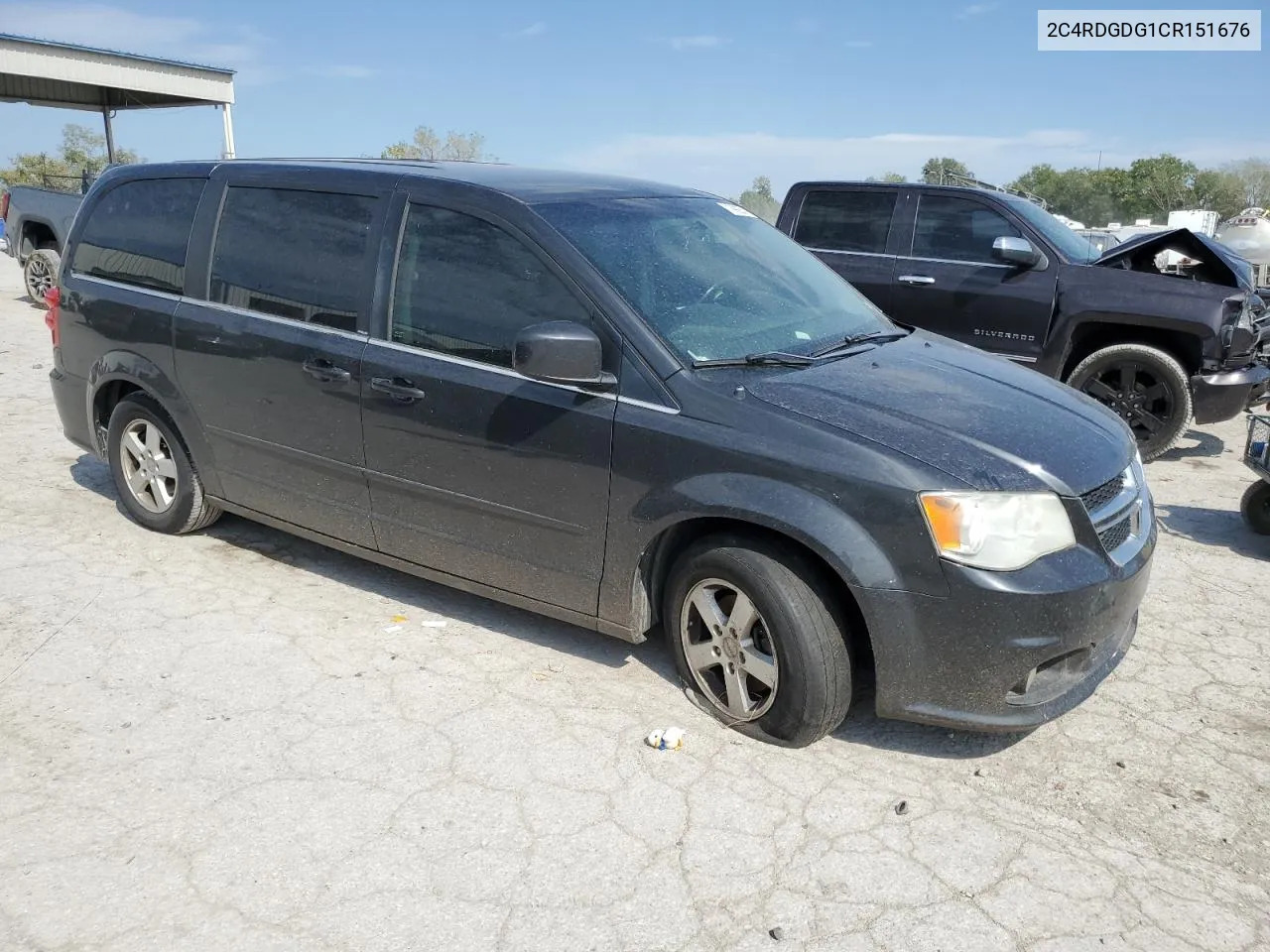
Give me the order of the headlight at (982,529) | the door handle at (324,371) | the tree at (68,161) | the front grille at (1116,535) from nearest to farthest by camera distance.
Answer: the headlight at (982,529) < the front grille at (1116,535) < the door handle at (324,371) < the tree at (68,161)

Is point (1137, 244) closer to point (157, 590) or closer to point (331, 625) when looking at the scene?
point (331, 625)

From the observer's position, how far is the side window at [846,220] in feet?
27.3

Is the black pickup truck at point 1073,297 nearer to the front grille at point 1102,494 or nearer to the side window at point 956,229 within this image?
the side window at point 956,229

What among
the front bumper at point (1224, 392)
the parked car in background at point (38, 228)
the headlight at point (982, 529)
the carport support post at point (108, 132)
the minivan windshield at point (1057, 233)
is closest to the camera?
the headlight at point (982, 529)

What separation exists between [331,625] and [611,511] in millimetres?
1519

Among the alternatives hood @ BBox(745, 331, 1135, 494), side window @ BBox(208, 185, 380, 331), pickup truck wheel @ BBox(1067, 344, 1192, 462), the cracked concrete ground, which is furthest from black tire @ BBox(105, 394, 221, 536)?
pickup truck wheel @ BBox(1067, 344, 1192, 462)

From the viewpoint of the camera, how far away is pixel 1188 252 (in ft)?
25.4

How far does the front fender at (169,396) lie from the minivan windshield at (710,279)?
2.13m

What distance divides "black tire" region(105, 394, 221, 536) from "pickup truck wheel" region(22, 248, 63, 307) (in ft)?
32.7

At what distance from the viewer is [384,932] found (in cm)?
262

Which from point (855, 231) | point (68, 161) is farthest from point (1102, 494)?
point (68, 161)

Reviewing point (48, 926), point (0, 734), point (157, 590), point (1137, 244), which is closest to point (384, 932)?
point (48, 926)

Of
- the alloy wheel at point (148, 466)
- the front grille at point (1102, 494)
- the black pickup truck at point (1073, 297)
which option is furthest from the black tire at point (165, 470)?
the black pickup truck at point (1073, 297)

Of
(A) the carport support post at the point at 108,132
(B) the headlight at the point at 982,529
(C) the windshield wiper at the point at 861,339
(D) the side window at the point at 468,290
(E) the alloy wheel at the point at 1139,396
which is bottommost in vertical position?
→ (E) the alloy wheel at the point at 1139,396
